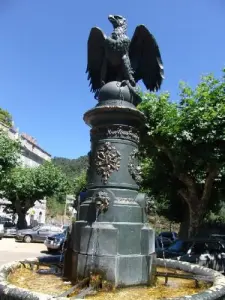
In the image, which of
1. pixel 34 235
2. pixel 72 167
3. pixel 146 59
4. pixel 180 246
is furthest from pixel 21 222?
pixel 72 167

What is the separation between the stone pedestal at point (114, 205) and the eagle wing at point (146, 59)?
840 millimetres

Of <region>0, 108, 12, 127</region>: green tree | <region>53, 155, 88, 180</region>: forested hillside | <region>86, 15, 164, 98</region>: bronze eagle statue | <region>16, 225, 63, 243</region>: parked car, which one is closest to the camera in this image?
<region>86, 15, 164, 98</region>: bronze eagle statue

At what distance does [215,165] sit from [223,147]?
42.4 inches

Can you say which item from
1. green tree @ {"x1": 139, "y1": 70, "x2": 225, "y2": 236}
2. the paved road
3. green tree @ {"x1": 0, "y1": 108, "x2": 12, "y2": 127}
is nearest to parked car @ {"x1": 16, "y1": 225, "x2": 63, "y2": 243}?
the paved road

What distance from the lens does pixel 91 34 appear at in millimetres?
6977

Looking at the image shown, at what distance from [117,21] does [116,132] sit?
223 centimetres

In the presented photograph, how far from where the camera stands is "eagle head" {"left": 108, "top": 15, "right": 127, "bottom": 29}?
681 cm

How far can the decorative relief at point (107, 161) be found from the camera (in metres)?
6.18

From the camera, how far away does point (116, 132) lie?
6.30 m

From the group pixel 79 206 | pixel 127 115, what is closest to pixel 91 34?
pixel 127 115

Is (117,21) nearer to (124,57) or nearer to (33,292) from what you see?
(124,57)

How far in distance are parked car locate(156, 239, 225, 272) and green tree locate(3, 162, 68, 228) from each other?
22.7 m

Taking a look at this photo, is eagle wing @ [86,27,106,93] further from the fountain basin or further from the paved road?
the paved road

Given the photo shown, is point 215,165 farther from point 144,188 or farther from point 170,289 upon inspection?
point 170,289
